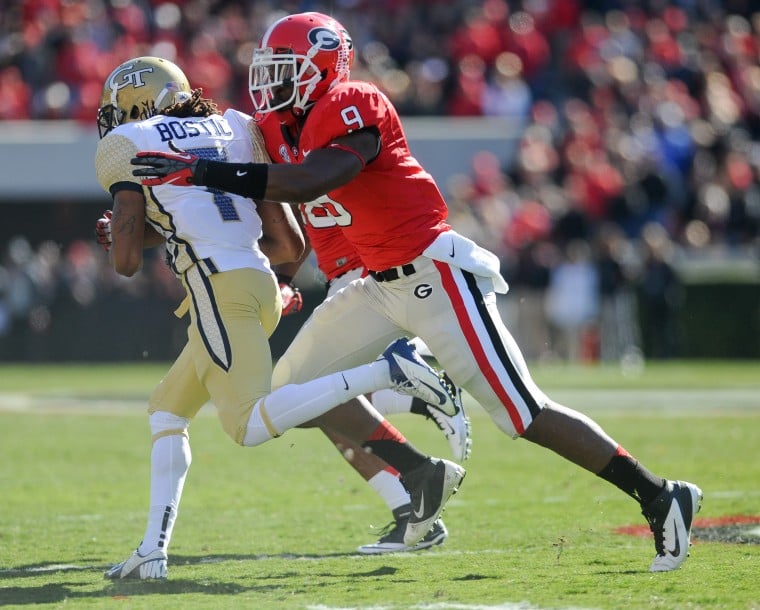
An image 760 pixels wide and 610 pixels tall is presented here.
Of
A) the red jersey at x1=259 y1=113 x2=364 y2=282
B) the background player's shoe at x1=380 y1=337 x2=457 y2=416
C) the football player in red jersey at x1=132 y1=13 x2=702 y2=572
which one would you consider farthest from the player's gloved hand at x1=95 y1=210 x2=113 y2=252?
the background player's shoe at x1=380 y1=337 x2=457 y2=416

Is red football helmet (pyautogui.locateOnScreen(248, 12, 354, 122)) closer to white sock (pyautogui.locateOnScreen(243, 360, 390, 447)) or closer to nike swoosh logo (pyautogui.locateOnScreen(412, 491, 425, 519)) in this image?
white sock (pyautogui.locateOnScreen(243, 360, 390, 447))

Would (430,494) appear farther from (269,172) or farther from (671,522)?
(269,172)

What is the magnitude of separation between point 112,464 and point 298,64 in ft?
12.2

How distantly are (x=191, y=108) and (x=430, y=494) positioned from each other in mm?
1682

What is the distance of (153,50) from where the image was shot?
17234 mm

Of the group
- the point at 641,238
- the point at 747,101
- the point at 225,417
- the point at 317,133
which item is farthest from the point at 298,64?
the point at 747,101

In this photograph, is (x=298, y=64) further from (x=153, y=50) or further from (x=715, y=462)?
(x=153, y=50)

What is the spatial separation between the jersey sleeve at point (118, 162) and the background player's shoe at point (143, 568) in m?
1.25

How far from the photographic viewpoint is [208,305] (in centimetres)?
472

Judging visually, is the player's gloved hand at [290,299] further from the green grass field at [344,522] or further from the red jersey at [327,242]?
the green grass field at [344,522]

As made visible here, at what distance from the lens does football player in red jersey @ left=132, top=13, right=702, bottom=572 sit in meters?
4.58

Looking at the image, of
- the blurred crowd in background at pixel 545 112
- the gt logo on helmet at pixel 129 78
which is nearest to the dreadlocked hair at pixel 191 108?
the gt logo on helmet at pixel 129 78

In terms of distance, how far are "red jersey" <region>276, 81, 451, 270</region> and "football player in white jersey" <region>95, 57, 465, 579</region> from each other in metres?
0.34

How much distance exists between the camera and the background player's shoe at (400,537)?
5.29 meters
